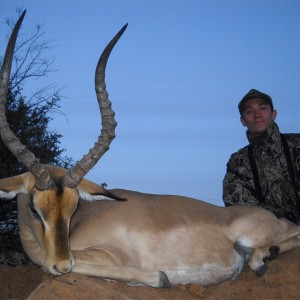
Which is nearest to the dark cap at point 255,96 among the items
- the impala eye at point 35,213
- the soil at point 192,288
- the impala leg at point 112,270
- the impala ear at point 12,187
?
the soil at point 192,288

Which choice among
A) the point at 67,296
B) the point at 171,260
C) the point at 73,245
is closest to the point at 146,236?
the point at 171,260

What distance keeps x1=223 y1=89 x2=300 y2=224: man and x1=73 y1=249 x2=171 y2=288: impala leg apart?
3.03 meters

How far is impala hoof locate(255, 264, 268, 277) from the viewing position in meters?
5.70

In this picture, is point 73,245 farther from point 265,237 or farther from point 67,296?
point 265,237

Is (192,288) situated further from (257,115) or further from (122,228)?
(257,115)

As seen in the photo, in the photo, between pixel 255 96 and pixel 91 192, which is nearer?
pixel 91 192

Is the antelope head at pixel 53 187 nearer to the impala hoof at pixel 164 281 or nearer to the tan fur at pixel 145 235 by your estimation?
the tan fur at pixel 145 235

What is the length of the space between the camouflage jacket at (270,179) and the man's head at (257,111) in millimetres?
117

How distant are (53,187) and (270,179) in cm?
398

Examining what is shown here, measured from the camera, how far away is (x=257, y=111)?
27.3ft

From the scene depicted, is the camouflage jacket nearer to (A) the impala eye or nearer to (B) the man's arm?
(B) the man's arm

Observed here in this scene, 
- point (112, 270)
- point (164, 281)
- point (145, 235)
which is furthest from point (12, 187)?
point (164, 281)

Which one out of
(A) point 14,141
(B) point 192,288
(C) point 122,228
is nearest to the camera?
(A) point 14,141

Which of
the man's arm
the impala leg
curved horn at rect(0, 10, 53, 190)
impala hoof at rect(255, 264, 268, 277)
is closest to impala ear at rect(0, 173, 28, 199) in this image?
curved horn at rect(0, 10, 53, 190)
